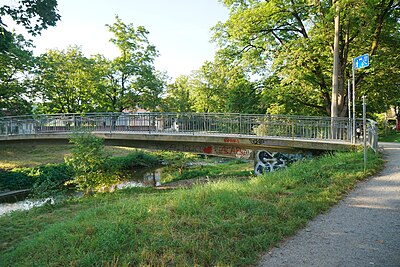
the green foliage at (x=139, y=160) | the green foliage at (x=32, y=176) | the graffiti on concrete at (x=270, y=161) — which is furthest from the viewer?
the green foliage at (x=139, y=160)

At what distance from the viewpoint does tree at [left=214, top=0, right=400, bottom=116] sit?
46.6 ft

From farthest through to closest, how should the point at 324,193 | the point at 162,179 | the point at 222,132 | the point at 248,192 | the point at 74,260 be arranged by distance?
the point at 162,179, the point at 222,132, the point at 248,192, the point at 324,193, the point at 74,260

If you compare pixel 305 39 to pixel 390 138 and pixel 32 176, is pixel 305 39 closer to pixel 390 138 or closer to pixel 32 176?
pixel 390 138

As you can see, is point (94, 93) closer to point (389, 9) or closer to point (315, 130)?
point (315, 130)

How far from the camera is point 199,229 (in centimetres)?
452

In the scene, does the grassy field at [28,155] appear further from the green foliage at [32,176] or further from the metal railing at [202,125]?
the metal railing at [202,125]

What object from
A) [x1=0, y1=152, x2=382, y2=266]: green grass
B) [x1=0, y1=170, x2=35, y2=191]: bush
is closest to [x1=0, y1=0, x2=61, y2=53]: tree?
[x1=0, y1=152, x2=382, y2=266]: green grass

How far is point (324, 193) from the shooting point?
236 inches

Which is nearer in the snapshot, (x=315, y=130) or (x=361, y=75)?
(x=315, y=130)

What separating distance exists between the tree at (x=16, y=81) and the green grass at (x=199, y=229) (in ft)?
69.2

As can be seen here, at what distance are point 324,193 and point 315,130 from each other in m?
7.42

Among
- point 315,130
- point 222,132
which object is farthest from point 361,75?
point 222,132

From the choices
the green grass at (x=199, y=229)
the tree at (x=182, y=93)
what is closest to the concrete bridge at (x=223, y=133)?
the green grass at (x=199, y=229)

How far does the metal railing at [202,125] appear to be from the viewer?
490 inches
